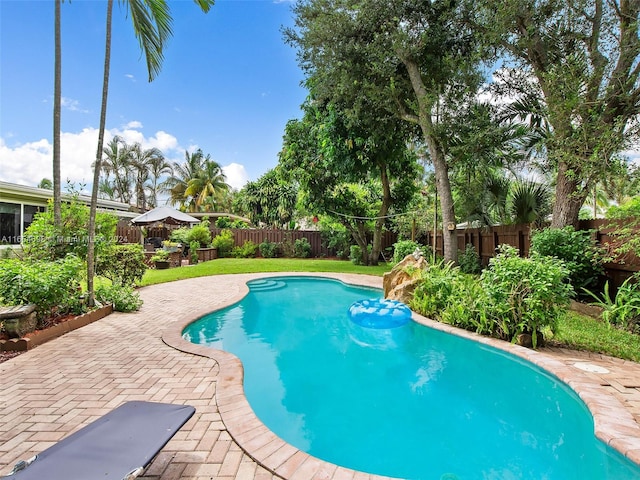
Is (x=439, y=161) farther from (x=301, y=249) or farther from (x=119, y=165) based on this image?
(x=119, y=165)

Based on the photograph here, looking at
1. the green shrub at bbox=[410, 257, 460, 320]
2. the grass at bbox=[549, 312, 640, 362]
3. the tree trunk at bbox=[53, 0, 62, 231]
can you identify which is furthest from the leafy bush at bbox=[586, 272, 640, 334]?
the tree trunk at bbox=[53, 0, 62, 231]

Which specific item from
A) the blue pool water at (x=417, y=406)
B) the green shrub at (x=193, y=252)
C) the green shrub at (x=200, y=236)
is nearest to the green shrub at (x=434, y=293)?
Answer: the blue pool water at (x=417, y=406)

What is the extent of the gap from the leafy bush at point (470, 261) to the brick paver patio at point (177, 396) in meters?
6.86

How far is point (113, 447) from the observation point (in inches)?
76.6

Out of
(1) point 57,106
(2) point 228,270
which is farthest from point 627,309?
(2) point 228,270

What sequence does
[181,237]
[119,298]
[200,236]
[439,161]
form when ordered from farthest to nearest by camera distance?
[200,236] < [181,237] < [439,161] < [119,298]

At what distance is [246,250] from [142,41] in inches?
512

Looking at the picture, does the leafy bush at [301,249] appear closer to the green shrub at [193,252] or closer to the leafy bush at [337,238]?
the leafy bush at [337,238]

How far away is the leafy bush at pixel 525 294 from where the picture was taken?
4.52 meters

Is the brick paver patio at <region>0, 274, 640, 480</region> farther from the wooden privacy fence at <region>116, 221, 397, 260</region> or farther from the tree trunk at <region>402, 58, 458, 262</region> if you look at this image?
the wooden privacy fence at <region>116, 221, 397, 260</region>

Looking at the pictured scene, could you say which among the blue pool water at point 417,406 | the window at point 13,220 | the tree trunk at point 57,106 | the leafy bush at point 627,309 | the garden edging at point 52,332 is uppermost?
the tree trunk at point 57,106

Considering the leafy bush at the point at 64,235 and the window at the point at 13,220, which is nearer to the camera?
the leafy bush at the point at 64,235

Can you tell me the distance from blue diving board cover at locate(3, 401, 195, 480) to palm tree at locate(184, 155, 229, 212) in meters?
32.4

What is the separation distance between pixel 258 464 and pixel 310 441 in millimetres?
800
